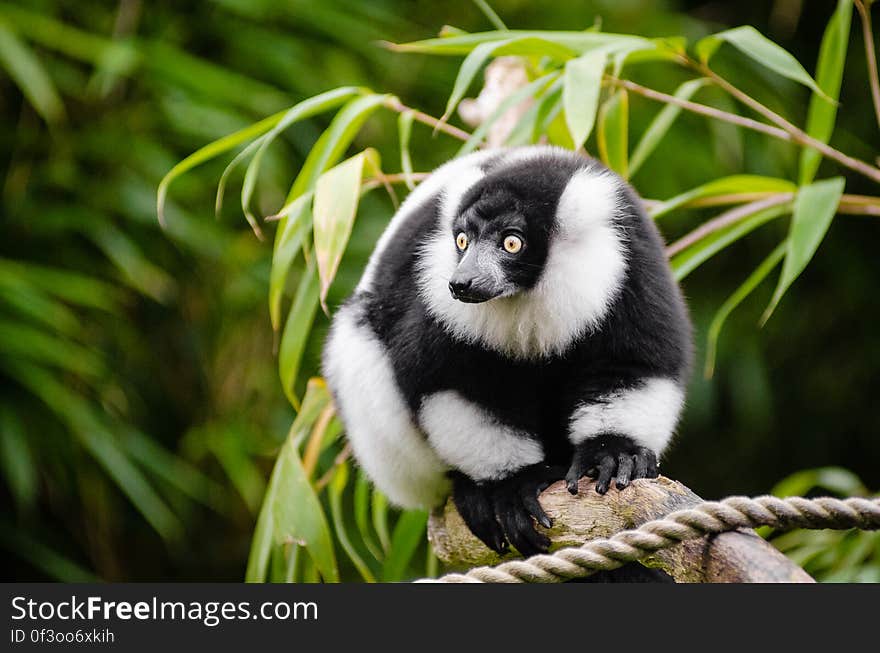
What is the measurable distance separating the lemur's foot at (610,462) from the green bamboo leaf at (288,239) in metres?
0.92

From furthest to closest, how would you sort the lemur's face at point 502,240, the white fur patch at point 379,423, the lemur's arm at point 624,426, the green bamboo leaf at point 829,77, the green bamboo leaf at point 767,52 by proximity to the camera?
the green bamboo leaf at point 829,77 < the green bamboo leaf at point 767,52 < the white fur patch at point 379,423 < the lemur's face at point 502,240 < the lemur's arm at point 624,426

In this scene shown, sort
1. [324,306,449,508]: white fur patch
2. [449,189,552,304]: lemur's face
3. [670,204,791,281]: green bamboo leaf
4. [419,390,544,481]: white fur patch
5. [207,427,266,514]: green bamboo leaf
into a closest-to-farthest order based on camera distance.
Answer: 1. [449,189,552,304]: lemur's face
2. [419,390,544,481]: white fur patch
3. [324,306,449,508]: white fur patch
4. [670,204,791,281]: green bamboo leaf
5. [207,427,266,514]: green bamboo leaf

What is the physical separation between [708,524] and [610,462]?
0.44m

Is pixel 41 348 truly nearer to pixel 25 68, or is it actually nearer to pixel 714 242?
pixel 25 68

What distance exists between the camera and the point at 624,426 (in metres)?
2.27

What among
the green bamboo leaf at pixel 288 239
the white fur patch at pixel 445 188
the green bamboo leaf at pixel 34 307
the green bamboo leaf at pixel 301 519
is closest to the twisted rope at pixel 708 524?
the white fur patch at pixel 445 188

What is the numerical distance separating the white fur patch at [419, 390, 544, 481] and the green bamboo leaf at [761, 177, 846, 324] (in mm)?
787

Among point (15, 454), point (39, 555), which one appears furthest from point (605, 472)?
point (39, 555)

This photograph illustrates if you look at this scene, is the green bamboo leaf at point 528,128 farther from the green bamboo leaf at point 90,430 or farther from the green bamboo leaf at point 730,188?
the green bamboo leaf at point 90,430

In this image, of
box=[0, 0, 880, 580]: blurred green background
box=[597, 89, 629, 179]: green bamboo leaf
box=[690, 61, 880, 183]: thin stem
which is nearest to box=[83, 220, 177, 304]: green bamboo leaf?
box=[0, 0, 880, 580]: blurred green background

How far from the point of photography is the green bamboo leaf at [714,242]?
3029 mm

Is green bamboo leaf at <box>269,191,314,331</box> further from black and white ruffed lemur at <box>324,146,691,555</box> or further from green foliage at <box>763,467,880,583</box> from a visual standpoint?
green foliage at <box>763,467,880,583</box>

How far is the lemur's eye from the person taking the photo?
7.68 feet

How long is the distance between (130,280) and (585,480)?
10.6 ft
